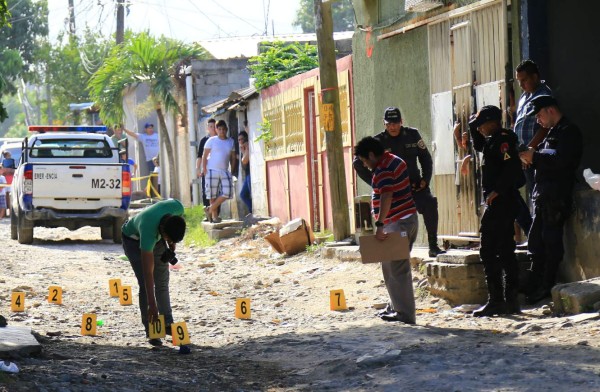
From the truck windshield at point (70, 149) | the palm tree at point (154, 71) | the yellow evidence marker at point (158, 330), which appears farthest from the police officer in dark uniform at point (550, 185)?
the palm tree at point (154, 71)

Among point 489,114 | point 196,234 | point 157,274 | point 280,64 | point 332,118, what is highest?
point 280,64

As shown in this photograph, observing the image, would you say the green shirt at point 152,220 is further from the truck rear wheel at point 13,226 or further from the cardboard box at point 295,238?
the truck rear wheel at point 13,226

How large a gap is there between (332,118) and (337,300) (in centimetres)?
481

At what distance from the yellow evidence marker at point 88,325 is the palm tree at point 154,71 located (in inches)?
849

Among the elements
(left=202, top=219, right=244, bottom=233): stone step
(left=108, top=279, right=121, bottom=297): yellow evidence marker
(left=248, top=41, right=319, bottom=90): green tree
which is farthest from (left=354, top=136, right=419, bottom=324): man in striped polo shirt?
(left=248, top=41, right=319, bottom=90): green tree

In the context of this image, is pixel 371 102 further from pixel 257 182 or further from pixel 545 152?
pixel 257 182

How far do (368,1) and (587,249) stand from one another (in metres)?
6.75

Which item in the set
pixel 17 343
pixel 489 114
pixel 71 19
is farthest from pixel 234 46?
pixel 17 343

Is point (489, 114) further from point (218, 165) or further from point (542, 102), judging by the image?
point (218, 165)

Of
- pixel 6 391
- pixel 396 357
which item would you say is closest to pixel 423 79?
pixel 396 357

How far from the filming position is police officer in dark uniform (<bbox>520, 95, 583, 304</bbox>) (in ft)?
32.3

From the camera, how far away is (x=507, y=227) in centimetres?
984

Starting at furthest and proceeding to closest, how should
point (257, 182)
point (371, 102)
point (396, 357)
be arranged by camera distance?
1. point (257, 182)
2. point (371, 102)
3. point (396, 357)

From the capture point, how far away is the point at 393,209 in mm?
10000
